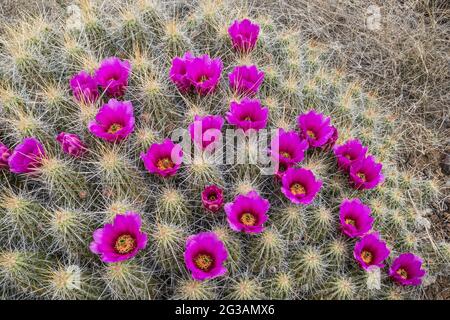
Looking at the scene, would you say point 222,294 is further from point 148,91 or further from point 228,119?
point 148,91

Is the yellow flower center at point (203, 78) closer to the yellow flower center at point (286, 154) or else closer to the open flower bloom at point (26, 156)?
the yellow flower center at point (286, 154)

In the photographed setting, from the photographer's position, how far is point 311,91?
3010 millimetres

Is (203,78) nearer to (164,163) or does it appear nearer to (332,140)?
(164,163)

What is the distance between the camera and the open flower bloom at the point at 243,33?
2.91 metres

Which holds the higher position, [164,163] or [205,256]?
[164,163]

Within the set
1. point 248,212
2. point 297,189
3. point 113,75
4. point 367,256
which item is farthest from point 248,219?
point 113,75

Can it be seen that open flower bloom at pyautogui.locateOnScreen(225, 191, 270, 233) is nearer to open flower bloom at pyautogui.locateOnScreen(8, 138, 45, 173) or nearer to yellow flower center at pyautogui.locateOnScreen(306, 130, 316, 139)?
yellow flower center at pyautogui.locateOnScreen(306, 130, 316, 139)

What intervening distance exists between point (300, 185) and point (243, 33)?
1.10m

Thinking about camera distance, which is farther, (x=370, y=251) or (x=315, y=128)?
(x=315, y=128)

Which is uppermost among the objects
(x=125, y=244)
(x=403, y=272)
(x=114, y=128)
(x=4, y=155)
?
(x=114, y=128)

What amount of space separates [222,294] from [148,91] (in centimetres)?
114

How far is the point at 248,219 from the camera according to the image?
2.26 meters

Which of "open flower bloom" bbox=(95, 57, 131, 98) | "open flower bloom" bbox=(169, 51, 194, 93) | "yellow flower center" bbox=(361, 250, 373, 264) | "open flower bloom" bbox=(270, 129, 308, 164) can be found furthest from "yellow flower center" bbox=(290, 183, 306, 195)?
"open flower bloom" bbox=(95, 57, 131, 98)

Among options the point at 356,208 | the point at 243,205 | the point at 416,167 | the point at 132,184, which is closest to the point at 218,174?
the point at 243,205
